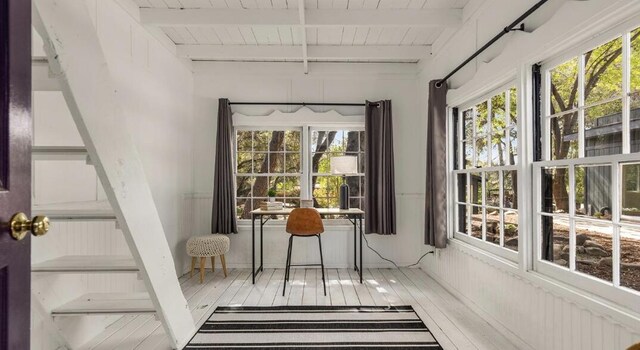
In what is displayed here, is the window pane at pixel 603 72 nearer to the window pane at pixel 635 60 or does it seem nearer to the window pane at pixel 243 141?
the window pane at pixel 635 60

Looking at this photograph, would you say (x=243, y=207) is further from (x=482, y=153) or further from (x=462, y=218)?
(x=482, y=153)

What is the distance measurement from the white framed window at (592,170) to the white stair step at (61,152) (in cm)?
260

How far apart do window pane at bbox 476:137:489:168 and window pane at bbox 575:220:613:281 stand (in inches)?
48.1

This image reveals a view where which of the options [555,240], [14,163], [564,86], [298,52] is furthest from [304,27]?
[14,163]

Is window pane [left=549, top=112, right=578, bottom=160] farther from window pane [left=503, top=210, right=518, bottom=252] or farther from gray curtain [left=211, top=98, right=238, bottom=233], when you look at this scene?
gray curtain [left=211, top=98, right=238, bottom=233]

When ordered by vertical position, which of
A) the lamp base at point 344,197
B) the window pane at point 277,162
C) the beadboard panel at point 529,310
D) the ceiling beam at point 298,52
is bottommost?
the beadboard panel at point 529,310

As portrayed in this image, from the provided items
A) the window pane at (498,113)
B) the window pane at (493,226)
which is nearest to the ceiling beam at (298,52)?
the window pane at (498,113)

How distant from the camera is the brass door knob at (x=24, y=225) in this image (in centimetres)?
94

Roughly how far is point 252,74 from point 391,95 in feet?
6.10

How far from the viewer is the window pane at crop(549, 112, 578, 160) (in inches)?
85.1

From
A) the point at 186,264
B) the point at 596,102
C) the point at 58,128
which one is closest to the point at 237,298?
the point at 186,264

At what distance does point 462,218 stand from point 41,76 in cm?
354

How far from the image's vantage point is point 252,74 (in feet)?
15.9

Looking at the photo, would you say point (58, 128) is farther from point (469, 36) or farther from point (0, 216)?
point (469, 36)
